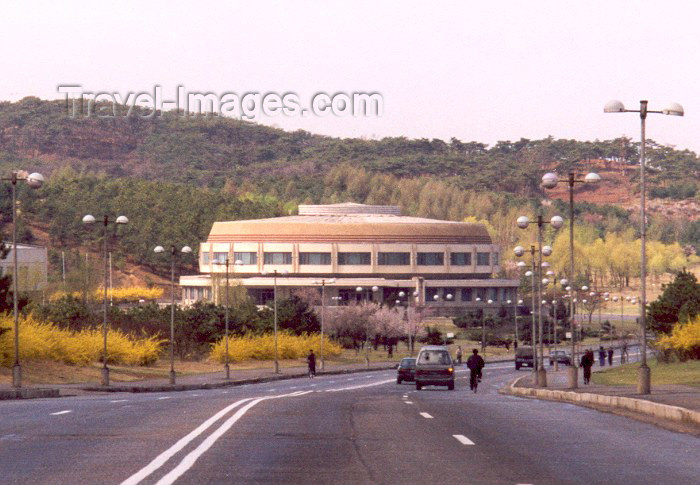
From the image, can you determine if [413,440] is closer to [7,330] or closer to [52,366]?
A: [7,330]

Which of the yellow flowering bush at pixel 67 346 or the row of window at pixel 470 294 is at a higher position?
the row of window at pixel 470 294

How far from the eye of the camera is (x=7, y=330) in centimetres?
5534

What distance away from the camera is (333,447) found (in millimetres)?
18984

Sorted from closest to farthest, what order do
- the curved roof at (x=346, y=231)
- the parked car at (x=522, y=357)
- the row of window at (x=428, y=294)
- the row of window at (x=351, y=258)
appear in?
the parked car at (x=522, y=357)
the row of window at (x=428, y=294)
the row of window at (x=351, y=258)
the curved roof at (x=346, y=231)

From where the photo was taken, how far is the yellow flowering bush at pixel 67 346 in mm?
56650

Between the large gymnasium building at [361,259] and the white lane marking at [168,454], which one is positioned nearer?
the white lane marking at [168,454]

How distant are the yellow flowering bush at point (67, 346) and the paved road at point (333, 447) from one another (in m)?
29.0

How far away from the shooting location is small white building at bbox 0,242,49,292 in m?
132

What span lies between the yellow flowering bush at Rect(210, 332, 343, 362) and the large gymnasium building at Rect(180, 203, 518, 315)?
6055 centimetres

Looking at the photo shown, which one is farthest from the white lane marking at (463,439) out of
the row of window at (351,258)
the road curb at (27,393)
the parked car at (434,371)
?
the row of window at (351,258)

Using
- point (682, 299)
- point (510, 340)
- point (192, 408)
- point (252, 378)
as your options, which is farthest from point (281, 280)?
point (192, 408)

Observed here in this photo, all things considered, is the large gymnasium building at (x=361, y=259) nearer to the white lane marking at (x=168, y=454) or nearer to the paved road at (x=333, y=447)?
the paved road at (x=333, y=447)

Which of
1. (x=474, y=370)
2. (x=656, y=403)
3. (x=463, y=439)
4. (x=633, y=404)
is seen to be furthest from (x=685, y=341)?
(x=463, y=439)

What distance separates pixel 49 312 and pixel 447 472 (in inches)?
2641
